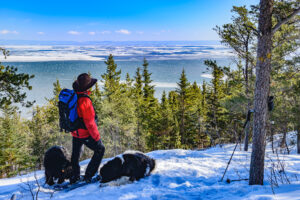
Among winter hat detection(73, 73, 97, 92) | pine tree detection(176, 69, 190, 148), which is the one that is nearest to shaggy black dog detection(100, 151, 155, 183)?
winter hat detection(73, 73, 97, 92)

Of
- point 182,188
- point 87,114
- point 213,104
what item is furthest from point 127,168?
point 213,104

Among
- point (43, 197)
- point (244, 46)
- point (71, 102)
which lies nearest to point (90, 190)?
point (43, 197)

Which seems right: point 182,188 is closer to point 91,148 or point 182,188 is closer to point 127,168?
point 127,168

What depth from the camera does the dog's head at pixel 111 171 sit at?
5.06m

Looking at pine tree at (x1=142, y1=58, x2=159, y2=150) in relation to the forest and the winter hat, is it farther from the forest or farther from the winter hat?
the winter hat

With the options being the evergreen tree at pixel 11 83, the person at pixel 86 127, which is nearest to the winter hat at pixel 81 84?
the person at pixel 86 127

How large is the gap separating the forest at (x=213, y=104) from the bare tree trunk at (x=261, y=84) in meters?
0.02

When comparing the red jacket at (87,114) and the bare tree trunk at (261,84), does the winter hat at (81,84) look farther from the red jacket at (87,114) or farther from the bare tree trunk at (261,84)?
the bare tree trunk at (261,84)

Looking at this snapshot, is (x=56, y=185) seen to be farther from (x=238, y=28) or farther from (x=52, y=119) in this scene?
(x=52, y=119)

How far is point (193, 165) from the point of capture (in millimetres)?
6387

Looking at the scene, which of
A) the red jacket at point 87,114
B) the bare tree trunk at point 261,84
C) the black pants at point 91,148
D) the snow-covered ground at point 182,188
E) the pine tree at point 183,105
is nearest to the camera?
the snow-covered ground at point 182,188

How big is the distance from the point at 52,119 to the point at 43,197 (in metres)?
28.0

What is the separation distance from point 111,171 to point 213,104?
20.0 meters

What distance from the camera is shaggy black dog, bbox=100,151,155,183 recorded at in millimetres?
5105
